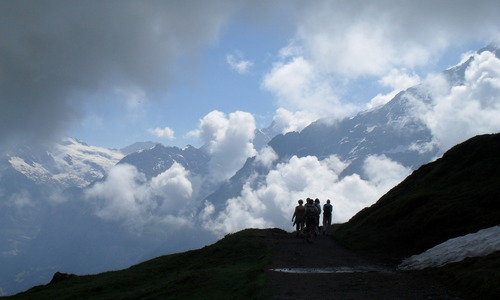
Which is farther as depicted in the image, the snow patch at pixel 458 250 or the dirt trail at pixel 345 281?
the snow patch at pixel 458 250

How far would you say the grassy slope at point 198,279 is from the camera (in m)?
26.4

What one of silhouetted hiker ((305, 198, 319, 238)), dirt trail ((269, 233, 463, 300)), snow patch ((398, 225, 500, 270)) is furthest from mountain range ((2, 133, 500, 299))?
silhouetted hiker ((305, 198, 319, 238))

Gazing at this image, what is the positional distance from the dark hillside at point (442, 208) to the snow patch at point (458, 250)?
107 inches

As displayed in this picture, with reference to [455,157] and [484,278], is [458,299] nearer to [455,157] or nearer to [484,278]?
[484,278]

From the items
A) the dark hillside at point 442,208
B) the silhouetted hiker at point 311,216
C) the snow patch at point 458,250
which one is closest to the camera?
the snow patch at point 458,250

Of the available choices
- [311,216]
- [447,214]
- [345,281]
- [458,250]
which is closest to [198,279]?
[345,281]

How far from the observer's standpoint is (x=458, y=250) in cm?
2659

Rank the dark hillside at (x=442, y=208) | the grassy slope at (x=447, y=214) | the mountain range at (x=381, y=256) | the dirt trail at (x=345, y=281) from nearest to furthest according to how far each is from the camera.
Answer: the dirt trail at (x=345, y=281) < the mountain range at (x=381, y=256) < the grassy slope at (x=447, y=214) < the dark hillside at (x=442, y=208)

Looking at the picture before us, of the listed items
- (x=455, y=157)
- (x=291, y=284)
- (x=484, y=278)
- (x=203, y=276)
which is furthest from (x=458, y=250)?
(x=455, y=157)

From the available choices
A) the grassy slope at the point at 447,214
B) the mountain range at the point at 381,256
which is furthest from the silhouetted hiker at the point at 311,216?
the grassy slope at the point at 447,214

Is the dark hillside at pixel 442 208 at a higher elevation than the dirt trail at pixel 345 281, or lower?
higher

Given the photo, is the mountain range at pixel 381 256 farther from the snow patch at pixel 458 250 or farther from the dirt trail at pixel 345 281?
the snow patch at pixel 458 250

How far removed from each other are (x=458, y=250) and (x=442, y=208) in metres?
10.7

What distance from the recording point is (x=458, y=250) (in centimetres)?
2659
